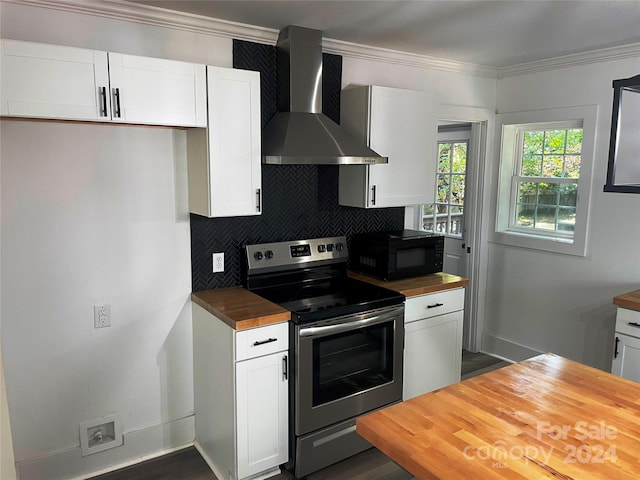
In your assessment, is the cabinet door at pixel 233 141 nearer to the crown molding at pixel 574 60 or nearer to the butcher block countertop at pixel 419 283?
the butcher block countertop at pixel 419 283

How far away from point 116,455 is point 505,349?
3.06 m

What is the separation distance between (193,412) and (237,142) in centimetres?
162

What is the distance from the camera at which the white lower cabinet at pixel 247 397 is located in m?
2.41

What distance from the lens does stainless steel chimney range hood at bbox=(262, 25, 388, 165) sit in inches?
104

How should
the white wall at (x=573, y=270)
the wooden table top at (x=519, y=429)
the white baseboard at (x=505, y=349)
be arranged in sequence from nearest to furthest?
the wooden table top at (x=519, y=429), the white wall at (x=573, y=270), the white baseboard at (x=505, y=349)

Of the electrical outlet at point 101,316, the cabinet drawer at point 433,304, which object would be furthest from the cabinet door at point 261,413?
the cabinet drawer at point 433,304

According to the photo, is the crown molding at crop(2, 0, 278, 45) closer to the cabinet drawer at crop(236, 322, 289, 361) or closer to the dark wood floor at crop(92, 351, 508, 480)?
the cabinet drawer at crop(236, 322, 289, 361)

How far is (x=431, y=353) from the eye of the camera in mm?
3133

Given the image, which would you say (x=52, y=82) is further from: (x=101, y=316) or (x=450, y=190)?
(x=450, y=190)

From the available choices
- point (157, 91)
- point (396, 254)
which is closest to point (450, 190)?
point (396, 254)

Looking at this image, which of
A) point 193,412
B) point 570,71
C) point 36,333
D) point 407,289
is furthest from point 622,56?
point 36,333

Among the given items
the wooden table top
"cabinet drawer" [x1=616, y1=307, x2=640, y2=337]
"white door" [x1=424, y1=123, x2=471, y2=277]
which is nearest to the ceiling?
"white door" [x1=424, y1=123, x2=471, y2=277]

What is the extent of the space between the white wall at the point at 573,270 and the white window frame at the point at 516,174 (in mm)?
47

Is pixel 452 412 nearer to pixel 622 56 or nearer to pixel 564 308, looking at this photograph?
pixel 564 308
